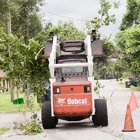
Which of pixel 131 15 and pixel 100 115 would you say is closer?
pixel 100 115

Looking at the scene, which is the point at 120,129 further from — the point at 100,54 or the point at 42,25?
the point at 42,25

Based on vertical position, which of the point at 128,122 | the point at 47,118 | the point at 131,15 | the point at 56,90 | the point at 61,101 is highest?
the point at 131,15

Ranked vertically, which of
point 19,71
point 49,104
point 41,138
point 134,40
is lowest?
point 41,138

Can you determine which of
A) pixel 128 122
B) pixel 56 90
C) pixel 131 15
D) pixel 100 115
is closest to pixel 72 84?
pixel 56 90

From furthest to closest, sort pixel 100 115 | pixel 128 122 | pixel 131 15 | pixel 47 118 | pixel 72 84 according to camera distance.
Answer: pixel 131 15 < pixel 47 118 < pixel 100 115 < pixel 72 84 < pixel 128 122

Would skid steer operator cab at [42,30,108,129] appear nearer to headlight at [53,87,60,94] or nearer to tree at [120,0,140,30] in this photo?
headlight at [53,87,60,94]

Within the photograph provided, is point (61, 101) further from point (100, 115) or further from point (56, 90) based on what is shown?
point (100, 115)

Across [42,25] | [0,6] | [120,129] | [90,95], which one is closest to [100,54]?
[90,95]

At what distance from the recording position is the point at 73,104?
15250 mm

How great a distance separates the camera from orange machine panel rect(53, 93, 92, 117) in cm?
1524

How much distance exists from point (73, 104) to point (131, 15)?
4019 centimetres

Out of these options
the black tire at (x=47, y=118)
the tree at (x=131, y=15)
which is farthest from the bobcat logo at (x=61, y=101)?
the tree at (x=131, y=15)

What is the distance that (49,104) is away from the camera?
16.1m

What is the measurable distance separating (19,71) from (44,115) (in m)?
2.27
